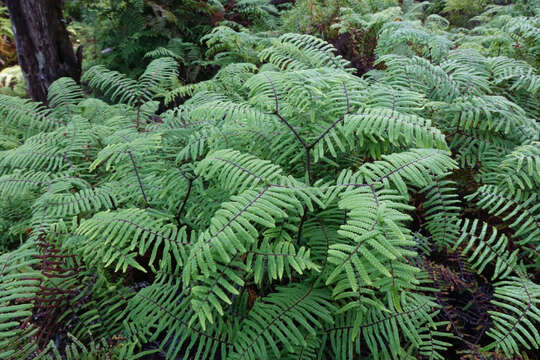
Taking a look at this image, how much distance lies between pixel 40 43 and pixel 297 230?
4296 mm

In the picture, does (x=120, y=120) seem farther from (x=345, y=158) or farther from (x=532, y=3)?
(x=532, y=3)

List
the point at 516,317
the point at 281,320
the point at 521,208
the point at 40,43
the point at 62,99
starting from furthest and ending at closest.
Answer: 1. the point at 40,43
2. the point at 62,99
3. the point at 521,208
4. the point at 516,317
5. the point at 281,320

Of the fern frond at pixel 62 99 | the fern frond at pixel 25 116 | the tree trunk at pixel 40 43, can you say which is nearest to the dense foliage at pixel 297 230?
the fern frond at pixel 25 116

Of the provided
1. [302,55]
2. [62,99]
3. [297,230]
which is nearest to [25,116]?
[62,99]

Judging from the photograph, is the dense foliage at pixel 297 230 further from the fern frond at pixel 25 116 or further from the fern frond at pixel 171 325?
the fern frond at pixel 25 116

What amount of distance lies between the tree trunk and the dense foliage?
222 cm

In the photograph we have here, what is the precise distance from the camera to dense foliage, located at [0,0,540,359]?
1271mm

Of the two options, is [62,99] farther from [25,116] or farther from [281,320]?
[281,320]

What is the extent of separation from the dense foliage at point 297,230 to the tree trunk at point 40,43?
2222 millimetres

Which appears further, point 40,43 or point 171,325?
point 40,43

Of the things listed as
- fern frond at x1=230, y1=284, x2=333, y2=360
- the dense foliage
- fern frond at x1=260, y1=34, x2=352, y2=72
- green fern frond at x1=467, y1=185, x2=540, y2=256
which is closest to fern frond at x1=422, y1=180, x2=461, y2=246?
the dense foliage

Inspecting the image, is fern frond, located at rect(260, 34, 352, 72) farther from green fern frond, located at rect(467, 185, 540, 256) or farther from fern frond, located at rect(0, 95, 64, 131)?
fern frond, located at rect(0, 95, 64, 131)

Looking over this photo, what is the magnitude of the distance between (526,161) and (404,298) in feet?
3.35

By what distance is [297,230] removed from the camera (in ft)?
4.57
